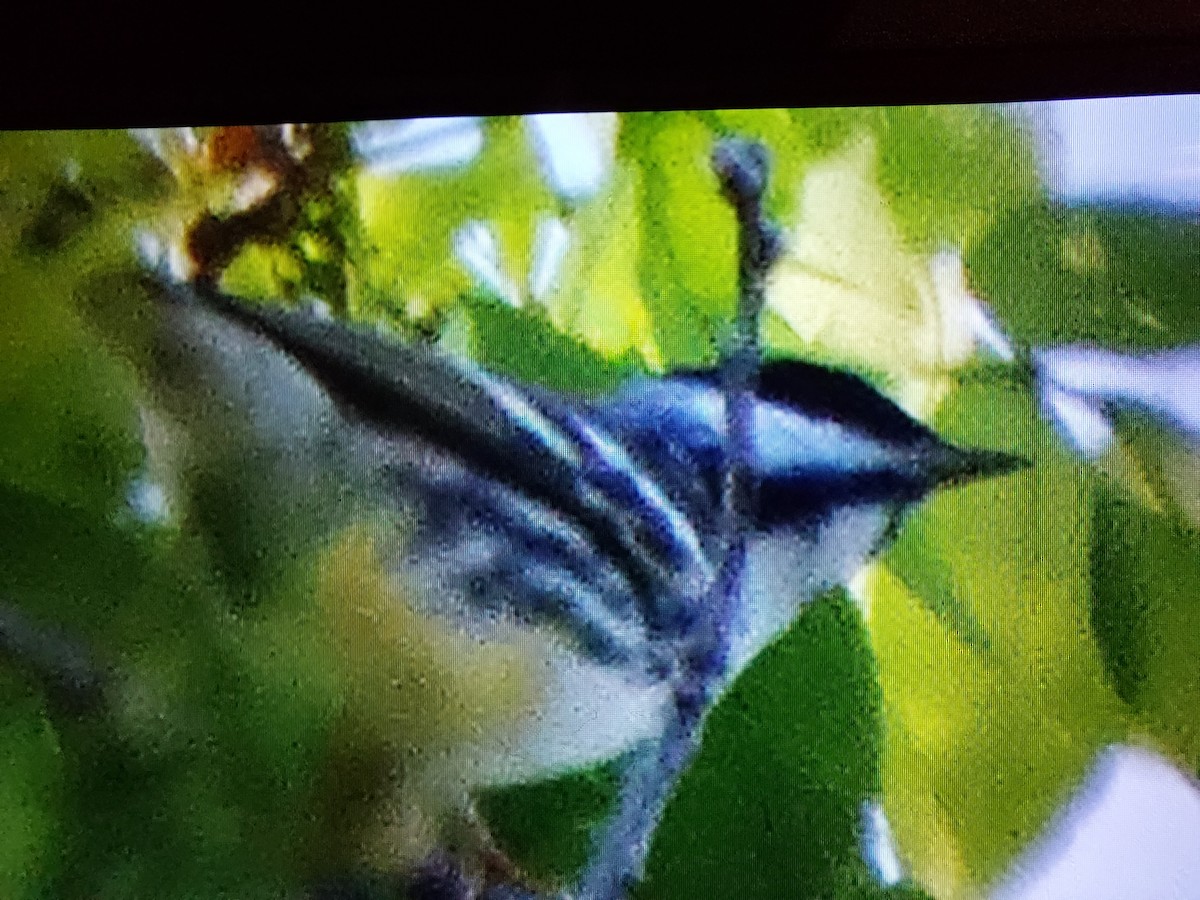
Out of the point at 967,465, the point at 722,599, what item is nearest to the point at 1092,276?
the point at 967,465

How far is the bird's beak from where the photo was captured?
771mm

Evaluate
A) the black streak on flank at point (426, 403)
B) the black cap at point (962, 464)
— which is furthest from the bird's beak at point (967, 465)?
the black streak on flank at point (426, 403)

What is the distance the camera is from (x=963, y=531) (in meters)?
0.77

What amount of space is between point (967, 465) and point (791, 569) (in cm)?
→ 10

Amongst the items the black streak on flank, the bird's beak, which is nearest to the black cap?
the bird's beak

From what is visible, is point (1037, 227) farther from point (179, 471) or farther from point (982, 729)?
point (179, 471)

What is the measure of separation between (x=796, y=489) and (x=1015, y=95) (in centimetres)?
23

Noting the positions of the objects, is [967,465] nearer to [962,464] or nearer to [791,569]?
[962,464]

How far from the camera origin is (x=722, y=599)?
30.7 inches

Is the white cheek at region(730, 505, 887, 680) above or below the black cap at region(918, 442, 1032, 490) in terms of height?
below

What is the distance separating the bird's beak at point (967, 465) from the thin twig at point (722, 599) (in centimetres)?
9

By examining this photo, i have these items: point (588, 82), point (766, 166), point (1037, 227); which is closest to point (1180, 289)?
point (1037, 227)

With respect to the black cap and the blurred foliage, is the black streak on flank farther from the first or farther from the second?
the black cap

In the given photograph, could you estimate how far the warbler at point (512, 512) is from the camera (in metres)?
0.78
